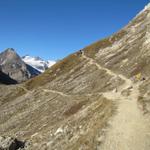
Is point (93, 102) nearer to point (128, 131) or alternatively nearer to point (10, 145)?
point (10, 145)

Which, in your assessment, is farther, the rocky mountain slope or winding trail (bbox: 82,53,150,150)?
the rocky mountain slope

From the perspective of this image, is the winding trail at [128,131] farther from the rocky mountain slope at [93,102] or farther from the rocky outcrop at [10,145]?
the rocky outcrop at [10,145]

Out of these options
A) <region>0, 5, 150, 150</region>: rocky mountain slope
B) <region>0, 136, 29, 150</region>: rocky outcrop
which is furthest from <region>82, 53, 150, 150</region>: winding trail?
<region>0, 136, 29, 150</region>: rocky outcrop

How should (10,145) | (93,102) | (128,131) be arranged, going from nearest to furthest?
(128,131) → (10,145) → (93,102)

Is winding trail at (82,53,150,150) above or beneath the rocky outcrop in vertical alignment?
beneath

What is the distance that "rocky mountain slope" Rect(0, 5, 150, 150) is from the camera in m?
45.0

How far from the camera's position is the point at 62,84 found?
123 meters

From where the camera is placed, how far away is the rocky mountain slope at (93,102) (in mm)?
44969

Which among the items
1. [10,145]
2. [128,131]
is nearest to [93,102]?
[10,145]

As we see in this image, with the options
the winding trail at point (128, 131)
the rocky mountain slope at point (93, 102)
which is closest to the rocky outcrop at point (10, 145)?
the rocky mountain slope at point (93, 102)

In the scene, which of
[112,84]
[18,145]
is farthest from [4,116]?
[18,145]

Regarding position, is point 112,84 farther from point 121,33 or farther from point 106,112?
point 121,33

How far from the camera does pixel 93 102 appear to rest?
71938 mm

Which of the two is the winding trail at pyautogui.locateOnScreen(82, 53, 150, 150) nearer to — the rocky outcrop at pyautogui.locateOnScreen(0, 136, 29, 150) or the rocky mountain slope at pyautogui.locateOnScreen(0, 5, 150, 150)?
the rocky mountain slope at pyautogui.locateOnScreen(0, 5, 150, 150)
